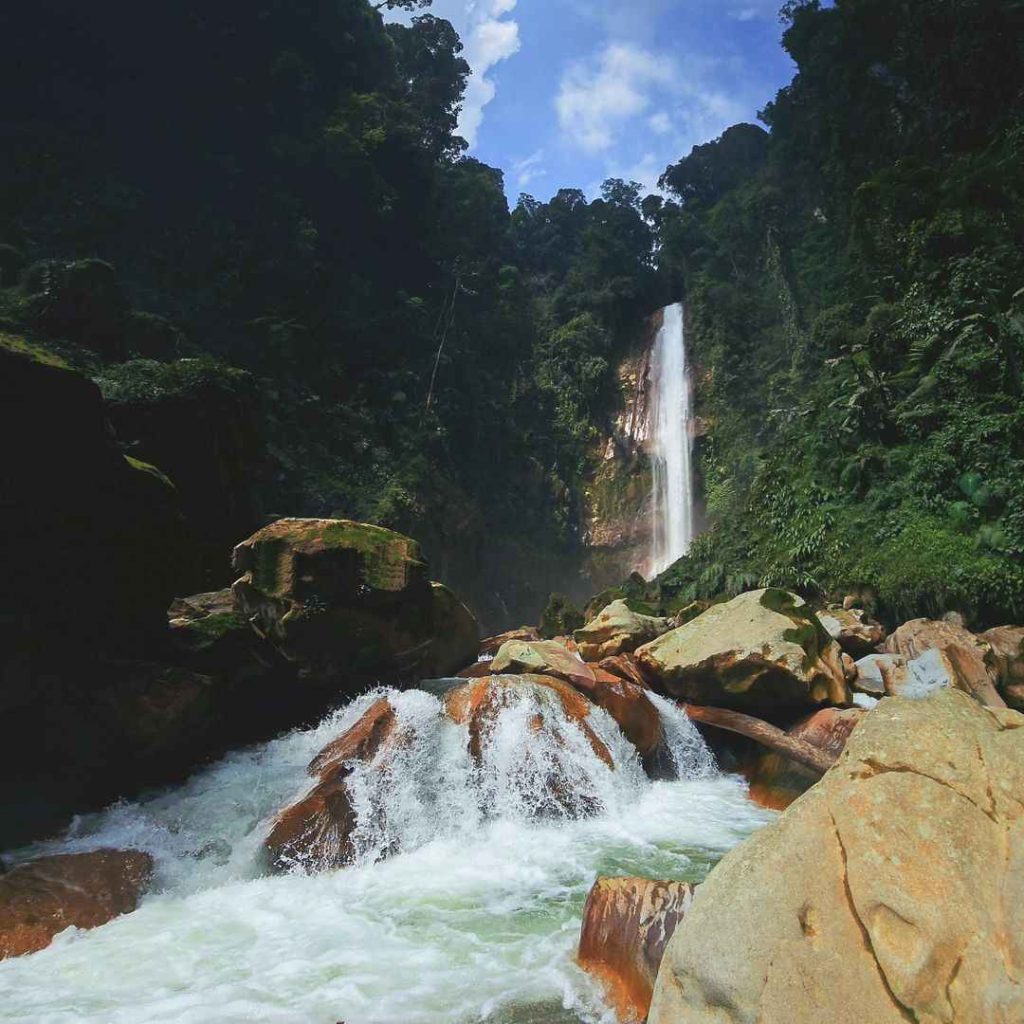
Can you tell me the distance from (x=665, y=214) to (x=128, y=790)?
3847cm

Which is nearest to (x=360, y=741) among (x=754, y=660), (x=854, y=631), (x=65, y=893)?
(x=65, y=893)

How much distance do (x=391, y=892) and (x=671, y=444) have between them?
86.4ft

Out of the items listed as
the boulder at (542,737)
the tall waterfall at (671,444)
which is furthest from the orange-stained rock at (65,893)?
the tall waterfall at (671,444)

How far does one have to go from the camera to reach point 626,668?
34.0 feet

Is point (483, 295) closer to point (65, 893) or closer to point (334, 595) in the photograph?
point (334, 595)

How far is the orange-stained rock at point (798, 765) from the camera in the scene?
7621 millimetres

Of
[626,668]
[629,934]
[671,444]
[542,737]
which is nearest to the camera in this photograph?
[629,934]

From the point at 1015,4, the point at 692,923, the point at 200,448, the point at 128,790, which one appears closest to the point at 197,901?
the point at 128,790

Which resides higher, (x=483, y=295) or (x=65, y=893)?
(x=483, y=295)

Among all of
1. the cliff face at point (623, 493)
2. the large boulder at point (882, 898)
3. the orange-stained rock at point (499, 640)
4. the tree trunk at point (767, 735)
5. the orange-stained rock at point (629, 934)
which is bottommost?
the orange-stained rock at point (499, 640)

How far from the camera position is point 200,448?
10.4 meters

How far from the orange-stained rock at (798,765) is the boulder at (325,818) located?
4.48 meters

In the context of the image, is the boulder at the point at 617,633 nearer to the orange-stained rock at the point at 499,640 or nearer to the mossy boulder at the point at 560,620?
the orange-stained rock at the point at 499,640

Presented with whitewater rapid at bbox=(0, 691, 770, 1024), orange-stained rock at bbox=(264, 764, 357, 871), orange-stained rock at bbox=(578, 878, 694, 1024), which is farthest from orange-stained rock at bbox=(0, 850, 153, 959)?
orange-stained rock at bbox=(578, 878, 694, 1024)
